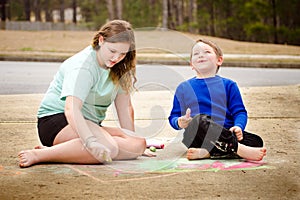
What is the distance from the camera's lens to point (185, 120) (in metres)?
3.59

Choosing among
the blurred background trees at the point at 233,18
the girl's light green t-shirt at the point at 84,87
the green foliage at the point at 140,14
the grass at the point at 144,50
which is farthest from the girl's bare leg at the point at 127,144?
the green foliage at the point at 140,14

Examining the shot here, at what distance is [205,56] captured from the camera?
383cm

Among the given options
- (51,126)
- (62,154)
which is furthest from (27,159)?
(51,126)

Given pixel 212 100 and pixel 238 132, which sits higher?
pixel 212 100

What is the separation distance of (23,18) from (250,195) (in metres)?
45.5

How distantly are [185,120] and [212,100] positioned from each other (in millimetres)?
305

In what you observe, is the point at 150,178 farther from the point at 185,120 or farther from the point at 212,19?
the point at 212,19

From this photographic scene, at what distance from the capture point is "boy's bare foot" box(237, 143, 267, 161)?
3.50 m

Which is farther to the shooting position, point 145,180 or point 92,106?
point 92,106

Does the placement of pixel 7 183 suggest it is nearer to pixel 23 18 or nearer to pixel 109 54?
pixel 109 54

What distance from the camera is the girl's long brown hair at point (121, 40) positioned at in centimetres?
348

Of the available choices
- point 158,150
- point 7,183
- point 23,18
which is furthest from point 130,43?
point 23,18

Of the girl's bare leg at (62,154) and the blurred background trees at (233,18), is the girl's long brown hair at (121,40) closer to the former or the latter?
the girl's bare leg at (62,154)

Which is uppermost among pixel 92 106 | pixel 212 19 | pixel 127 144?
pixel 92 106
